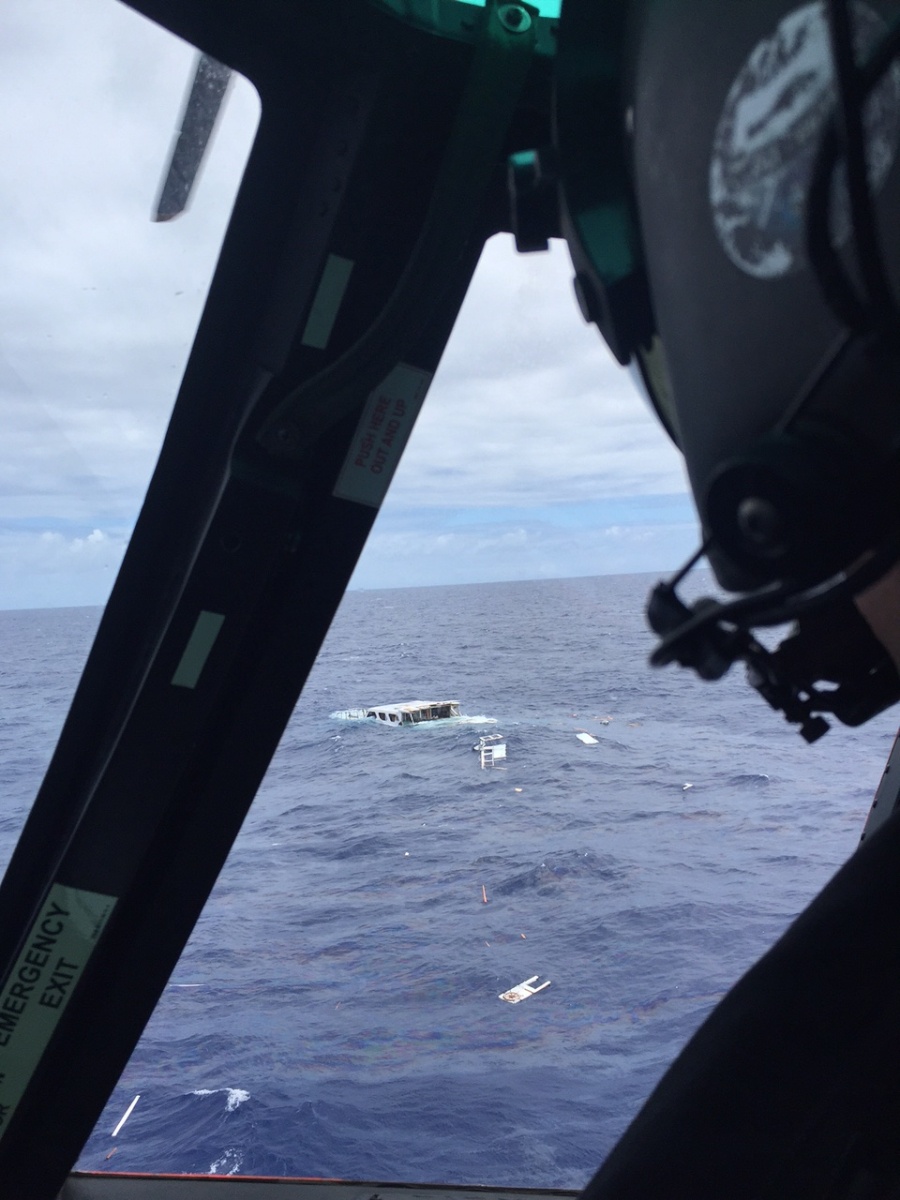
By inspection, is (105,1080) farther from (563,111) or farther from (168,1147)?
(168,1147)

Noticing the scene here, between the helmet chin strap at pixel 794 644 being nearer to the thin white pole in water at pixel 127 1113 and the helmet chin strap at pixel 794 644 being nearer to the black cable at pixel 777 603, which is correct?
the black cable at pixel 777 603

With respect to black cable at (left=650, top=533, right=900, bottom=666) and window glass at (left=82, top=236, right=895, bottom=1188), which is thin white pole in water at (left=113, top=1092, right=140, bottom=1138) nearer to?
window glass at (left=82, top=236, right=895, bottom=1188)

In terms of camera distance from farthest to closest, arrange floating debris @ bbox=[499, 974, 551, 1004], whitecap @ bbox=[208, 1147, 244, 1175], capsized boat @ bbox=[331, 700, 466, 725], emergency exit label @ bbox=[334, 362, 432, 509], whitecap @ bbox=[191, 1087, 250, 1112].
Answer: capsized boat @ bbox=[331, 700, 466, 725] → floating debris @ bbox=[499, 974, 551, 1004] → whitecap @ bbox=[191, 1087, 250, 1112] → whitecap @ bbox=[208, 1147, 244, 1175] → emergency exit label @ bbox=[334, 362, 432, 509]

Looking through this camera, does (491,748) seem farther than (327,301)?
Yes

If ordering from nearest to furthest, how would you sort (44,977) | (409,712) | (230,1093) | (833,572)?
(833,572) < (44,977) < (230,1093) < (409,712)

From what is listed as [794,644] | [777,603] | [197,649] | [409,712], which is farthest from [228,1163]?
[409,712]

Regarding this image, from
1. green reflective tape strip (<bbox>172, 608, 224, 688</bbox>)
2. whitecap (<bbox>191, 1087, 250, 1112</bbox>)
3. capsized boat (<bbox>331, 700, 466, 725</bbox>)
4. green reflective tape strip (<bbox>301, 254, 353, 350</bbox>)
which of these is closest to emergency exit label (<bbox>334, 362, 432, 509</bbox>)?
green reflective tape strip (<bbox>301, 254, 353, 350</bbox>)

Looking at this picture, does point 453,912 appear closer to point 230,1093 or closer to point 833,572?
point 230,1093
